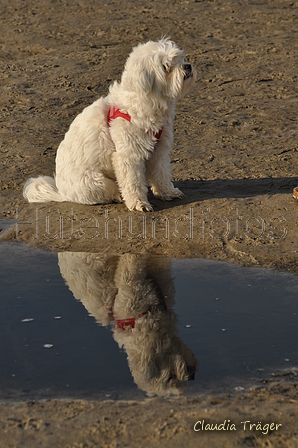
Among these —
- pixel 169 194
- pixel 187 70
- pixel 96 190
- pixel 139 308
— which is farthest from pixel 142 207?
pixel 139 308

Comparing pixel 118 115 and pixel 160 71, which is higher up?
pixel 160 71

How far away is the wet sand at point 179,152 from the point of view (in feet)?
10.6

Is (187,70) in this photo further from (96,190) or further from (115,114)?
(96,190)

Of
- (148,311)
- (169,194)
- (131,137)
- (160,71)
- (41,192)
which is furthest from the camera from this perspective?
(41,192)

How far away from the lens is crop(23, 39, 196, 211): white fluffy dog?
A: 214 inches

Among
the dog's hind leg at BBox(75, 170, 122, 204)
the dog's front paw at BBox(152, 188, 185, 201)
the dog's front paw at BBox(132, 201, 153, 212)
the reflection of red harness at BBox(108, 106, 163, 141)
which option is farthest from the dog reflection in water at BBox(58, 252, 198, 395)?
the reflection of red harness at BBox(108, 106, 163, 141)

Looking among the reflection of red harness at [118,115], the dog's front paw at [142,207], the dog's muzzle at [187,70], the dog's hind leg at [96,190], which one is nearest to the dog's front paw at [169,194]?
the dog's front paw at [142,207]

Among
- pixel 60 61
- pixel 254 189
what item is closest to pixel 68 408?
pixel 254 189

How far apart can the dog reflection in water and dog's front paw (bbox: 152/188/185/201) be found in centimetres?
105

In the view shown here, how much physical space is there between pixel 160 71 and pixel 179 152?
205 cm

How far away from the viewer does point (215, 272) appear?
4.88 meters

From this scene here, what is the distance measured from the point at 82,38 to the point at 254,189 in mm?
5797

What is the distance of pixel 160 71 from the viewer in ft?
17.7

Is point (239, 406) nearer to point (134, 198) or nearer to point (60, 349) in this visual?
point (60, 349)
